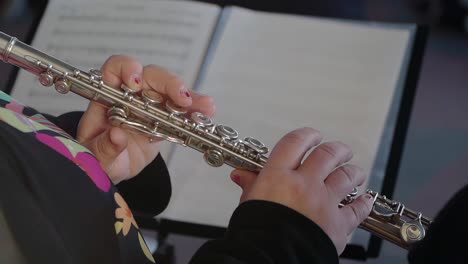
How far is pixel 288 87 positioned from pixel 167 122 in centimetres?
33

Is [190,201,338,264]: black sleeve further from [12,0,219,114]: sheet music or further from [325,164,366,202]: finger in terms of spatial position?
[12,0,219,114]: sheet music

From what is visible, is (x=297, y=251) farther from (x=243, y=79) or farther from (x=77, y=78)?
(x=243, y=79)

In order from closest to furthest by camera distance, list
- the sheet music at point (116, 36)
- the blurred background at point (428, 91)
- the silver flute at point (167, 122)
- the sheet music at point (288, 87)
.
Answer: the silver flute at point (167, 122) < the sheet music at point (288, 87) < the sheet music at point (116, 36) < the blurred background at point (428, 91)

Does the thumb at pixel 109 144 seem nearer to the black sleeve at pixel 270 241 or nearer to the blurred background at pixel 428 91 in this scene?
the black sleeve at pixel 270 241

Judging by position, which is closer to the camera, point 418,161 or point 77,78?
point 77,78

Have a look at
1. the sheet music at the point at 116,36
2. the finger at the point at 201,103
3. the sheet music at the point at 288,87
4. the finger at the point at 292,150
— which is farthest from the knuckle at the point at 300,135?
the sheet music at the point at 116,36

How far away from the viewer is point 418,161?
1.38 m

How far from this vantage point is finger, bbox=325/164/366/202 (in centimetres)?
53

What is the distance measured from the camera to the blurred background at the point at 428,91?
1262 millimetres

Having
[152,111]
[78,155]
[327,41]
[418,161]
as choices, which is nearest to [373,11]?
[418,161]

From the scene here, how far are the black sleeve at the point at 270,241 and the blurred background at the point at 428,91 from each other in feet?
1.59

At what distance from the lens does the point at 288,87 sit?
35.7 inches

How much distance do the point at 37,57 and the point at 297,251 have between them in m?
0.34

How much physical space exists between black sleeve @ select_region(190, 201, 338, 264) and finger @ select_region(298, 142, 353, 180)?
6 centimetres
